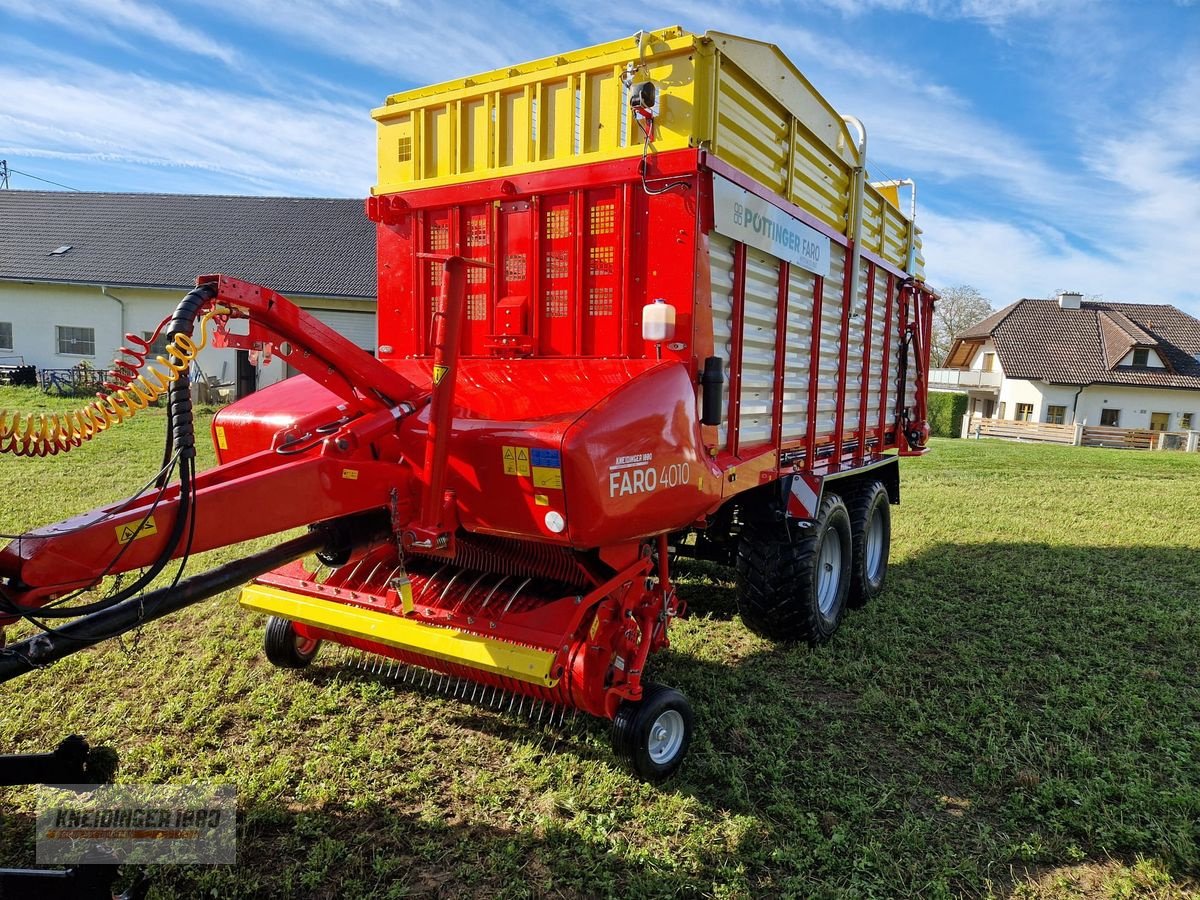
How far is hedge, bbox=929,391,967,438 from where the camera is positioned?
94.9ft

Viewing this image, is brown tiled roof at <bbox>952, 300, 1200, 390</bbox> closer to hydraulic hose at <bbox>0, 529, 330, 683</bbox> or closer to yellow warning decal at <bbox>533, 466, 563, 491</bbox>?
yellow warning decal at <bbox>533, 466, 563, 491</bbox>

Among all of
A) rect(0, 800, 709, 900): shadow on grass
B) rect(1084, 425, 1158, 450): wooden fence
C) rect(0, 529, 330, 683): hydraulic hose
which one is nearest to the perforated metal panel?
rect(0, 800, 709, 900): shadow on grass

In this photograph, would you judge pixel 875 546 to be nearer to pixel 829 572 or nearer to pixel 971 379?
pixel 829 572

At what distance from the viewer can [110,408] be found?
2.07 meters

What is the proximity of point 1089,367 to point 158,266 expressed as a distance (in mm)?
33810

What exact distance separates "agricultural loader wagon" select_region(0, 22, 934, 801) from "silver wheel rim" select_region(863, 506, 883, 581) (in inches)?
53.9

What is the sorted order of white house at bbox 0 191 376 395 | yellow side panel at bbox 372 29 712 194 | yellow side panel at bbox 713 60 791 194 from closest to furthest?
yellow side panel at bbox 372 29 712 194 → yellow side panel at bbox 713 60 791 194 → white house at bbox 0 191 376 395

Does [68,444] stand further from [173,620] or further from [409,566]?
[173,620]

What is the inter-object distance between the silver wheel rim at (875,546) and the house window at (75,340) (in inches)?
Answer: 851

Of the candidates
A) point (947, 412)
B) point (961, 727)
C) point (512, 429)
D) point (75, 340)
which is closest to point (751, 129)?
point (512, 429)

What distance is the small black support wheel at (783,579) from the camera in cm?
450

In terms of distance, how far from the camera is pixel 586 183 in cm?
357

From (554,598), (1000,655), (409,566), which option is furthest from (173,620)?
(1000,655)

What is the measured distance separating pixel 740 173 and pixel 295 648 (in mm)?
3238
